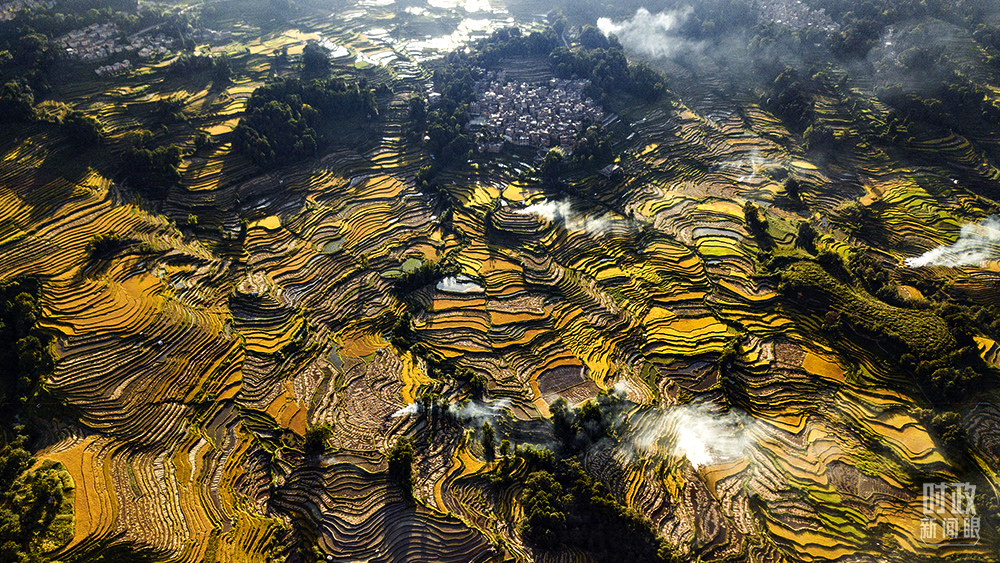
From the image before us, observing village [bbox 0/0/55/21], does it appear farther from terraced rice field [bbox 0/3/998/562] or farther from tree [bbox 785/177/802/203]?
tree [bbox 785/177/802/203]

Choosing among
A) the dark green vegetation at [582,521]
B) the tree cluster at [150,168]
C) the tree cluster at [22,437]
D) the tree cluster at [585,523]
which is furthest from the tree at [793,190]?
the tree cluster at [22,437]

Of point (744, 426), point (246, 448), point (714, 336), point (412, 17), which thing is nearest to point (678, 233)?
point (714, 336)

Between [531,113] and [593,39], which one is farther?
[593,39]

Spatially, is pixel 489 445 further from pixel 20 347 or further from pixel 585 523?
pixel 20 347

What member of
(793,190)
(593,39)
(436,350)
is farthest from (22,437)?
(593,39)

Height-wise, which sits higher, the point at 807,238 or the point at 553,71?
the point at 553,71

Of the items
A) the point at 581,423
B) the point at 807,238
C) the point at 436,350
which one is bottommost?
the point at 581,423

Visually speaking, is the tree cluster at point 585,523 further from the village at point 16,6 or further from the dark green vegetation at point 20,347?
the village at point 16,6
